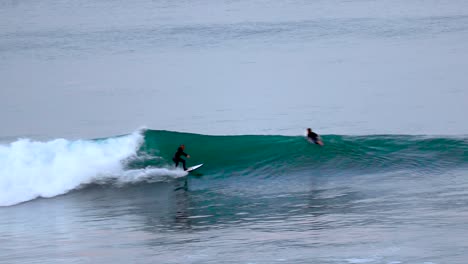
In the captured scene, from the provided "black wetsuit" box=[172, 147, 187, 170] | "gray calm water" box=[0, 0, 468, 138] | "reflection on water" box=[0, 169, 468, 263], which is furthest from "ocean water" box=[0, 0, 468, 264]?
"black wetsuit" box=[172, 147, 187, 170]

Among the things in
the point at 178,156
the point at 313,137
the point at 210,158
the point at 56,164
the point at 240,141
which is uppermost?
the point at 313,137

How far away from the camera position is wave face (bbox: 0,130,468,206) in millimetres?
24484

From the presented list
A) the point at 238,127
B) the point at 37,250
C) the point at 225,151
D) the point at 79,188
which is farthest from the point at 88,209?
the point at 238,127

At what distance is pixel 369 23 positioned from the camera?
194 ft

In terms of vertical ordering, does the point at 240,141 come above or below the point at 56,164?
above

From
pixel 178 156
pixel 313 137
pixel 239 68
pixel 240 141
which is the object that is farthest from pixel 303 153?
pixel 239 68

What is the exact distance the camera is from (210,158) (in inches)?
1042

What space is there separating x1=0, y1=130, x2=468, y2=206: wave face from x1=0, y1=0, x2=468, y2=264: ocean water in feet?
0.22

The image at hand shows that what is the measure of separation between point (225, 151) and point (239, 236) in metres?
9.58

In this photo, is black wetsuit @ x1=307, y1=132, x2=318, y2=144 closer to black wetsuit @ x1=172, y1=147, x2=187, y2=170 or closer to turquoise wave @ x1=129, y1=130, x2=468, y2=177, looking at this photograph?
turquoise wave @ x1=129, y1=130, x2=468, y2=177

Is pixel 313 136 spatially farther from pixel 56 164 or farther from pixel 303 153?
pixel 56 164

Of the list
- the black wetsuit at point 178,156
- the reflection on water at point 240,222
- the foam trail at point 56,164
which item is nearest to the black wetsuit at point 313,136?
the reflection on water at point 240,222

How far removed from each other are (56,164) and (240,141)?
588 cm

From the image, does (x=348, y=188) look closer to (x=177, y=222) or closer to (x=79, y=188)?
(x=177, y=222)
